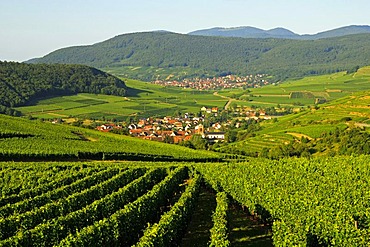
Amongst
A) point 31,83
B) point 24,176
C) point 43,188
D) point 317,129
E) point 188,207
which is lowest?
point 317,129

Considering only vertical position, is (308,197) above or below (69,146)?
above

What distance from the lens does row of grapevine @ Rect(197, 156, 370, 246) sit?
2203cm

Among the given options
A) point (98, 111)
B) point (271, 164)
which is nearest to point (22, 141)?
point (271, 164)

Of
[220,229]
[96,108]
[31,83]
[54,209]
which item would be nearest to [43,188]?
[54,209]

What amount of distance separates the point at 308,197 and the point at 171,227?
1187cm

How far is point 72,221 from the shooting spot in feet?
80.6

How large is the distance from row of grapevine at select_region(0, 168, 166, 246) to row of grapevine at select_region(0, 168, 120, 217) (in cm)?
433

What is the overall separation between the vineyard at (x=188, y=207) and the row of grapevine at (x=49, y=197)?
3.0 inches

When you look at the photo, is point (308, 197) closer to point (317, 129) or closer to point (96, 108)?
point (317, 129)

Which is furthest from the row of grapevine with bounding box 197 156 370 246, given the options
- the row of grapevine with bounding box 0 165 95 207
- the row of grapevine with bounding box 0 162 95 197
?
the row of grapevine with bounding box 0 162 95 197

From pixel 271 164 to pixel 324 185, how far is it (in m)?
15.3

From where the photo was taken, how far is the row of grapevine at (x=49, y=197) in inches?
1093

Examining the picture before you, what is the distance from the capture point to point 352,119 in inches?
4016

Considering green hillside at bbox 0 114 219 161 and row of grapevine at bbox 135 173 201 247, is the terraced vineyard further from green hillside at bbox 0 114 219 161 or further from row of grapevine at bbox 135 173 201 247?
green hillside at bbox 0 114 219 161
